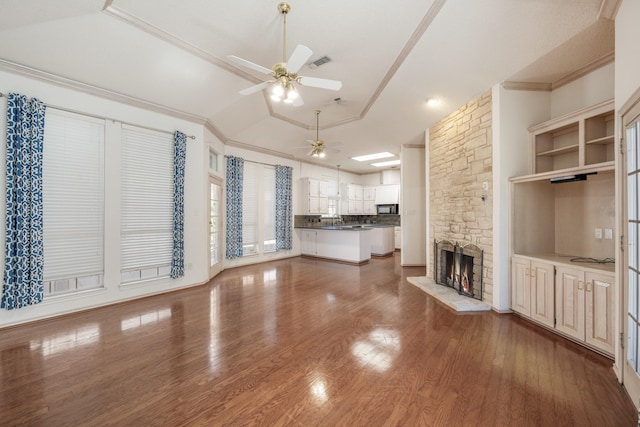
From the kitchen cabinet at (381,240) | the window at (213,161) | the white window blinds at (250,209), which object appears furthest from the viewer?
the kitchen cabinet at (381,240)

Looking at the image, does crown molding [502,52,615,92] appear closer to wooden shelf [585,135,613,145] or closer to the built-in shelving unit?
the built-in shelving unit

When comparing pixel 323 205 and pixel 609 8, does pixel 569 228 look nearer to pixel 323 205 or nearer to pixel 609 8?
pixel 609 8

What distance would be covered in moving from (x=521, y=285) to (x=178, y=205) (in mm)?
5322

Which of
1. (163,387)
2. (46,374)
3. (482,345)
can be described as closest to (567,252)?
(482,345)

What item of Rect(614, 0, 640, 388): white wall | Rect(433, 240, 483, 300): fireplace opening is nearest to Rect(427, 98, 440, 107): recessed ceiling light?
Rect(614, 0, 640, 388): white wall

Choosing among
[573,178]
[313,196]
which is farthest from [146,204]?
[573,178]

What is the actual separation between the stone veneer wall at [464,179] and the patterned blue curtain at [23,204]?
5883 mm

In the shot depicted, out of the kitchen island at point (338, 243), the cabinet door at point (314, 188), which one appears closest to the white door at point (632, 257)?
the kitchen island at point (338, 243)

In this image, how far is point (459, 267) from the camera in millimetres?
4203

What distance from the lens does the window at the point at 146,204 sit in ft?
12.8

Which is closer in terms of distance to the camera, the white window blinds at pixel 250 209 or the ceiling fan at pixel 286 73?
the ceiling fan at pixel 286 73

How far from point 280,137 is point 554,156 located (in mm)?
5199

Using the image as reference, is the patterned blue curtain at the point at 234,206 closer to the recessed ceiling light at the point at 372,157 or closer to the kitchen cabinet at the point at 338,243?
the kitchen cabinet at the point at 338,243

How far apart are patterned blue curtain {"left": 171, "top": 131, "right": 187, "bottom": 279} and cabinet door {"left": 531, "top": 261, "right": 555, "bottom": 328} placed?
17.2 ft
